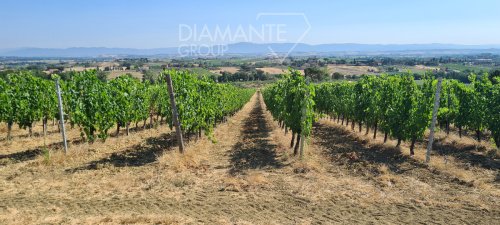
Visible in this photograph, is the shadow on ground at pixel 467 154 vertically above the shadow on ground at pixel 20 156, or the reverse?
the shadow on ground at pixel 20 156

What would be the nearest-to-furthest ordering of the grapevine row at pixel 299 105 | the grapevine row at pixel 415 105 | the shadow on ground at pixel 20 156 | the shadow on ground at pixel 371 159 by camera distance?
the shadow on ground at pixel 371 159 → the shadow on ground at pixel 20 156 → the grapevine row at pixel 299 105 → the grapevine row at pixel 415 105

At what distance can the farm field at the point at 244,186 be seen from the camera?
8.91m

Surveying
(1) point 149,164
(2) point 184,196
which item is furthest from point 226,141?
(2) point 184,196

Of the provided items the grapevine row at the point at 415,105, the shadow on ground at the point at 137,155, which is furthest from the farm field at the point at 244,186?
the grapevine row at the point at 415,105

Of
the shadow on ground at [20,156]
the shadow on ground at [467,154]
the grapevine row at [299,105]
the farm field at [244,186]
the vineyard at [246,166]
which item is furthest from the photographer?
the grapevine row at [299,105]

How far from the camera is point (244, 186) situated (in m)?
11.2

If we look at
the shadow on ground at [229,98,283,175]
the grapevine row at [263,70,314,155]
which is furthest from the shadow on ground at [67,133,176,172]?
the grapevine row at [263,70,314,155]

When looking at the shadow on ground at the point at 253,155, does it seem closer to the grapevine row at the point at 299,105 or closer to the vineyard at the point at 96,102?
the grapevine row at the point at 299,105

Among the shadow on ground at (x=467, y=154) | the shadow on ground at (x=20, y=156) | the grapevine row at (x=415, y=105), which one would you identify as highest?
the grapevine row at (x=415, y=105)

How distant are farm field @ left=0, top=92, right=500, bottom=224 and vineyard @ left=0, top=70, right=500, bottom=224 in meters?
0.05

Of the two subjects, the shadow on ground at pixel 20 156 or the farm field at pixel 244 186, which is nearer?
the farm field at pixel 244 186

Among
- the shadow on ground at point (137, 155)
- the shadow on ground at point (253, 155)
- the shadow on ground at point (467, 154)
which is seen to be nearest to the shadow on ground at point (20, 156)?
the shadow on ground at point (137, 155)

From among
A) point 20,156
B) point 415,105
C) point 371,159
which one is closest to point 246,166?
point 371,159

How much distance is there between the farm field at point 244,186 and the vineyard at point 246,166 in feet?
0.16
